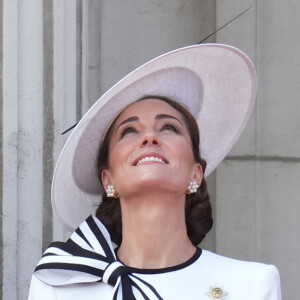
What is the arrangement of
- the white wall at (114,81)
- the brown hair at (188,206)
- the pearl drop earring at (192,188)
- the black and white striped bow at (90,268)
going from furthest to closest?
the white wall at (114,81)
the brown hair at (188,206)
the pearl drop earring at (192,188)
the black and white striped bow at (90,268)

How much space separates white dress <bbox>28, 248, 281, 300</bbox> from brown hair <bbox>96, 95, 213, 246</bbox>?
0.82 feet

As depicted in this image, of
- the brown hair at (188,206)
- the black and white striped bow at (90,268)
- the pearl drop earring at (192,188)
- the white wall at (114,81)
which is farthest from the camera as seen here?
the white wall at (114,81)

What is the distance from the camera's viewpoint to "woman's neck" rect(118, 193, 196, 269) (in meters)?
2.54

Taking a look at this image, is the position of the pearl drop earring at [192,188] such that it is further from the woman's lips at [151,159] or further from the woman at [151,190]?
the woman's lips at [151,159]

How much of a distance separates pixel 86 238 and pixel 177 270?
298 mm

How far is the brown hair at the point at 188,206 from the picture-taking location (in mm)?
2729

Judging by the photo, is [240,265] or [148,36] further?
[148,36]

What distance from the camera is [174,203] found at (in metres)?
2.56

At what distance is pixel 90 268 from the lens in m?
2.52

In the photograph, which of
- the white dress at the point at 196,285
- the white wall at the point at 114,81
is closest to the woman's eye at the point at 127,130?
the white dress at the point at 196,285

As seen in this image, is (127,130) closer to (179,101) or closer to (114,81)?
(179,101)

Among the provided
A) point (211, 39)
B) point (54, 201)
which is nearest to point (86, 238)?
point (54, 201)

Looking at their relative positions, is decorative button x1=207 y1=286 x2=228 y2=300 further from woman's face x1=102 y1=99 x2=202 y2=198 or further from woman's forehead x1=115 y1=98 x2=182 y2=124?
woman's forehead x1=115 y1=98 x2=182 y2=124

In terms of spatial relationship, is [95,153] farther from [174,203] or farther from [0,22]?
[0,22]
